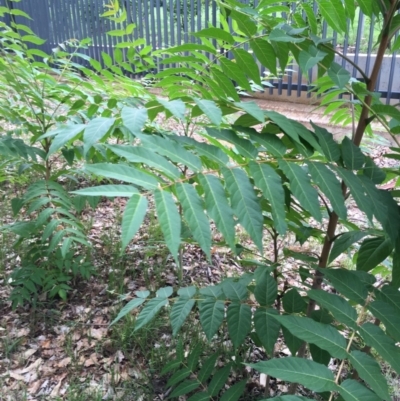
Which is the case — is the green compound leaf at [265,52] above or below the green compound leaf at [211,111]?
above

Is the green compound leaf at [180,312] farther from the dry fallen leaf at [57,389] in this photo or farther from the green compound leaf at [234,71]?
the dry fallen leaf at [57,389]

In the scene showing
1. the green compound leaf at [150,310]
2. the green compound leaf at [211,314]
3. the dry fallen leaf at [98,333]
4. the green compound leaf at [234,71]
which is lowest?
the dry fallen leaf at [98,333]

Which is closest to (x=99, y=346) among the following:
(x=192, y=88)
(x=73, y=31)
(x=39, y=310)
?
(x=39, y=310)

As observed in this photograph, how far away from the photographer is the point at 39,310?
2.22 m

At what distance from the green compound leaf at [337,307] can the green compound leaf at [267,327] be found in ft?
0.68

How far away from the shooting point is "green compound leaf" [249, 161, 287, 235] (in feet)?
2.89

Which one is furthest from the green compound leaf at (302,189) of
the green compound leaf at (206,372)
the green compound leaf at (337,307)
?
the green compound leaf at (206,372)

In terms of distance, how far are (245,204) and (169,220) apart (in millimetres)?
192

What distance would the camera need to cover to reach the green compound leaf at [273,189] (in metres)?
0.88

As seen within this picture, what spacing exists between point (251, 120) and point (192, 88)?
45 cm

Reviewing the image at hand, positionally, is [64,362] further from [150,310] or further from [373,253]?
[373,253]

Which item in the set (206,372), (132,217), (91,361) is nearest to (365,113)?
(132,217)

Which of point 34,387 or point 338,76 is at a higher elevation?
point 338,76

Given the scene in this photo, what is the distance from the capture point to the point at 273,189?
0.92m
